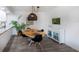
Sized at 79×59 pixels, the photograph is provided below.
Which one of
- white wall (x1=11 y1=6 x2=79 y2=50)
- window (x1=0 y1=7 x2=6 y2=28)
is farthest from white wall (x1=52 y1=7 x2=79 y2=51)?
window (x1=0 y1=7 x2=6 y2=28)

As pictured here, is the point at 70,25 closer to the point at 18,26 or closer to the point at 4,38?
the point at 18,26

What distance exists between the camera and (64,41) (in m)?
1.42

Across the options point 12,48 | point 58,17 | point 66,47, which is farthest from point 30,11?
point 66,47

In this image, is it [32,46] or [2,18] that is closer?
[2,18]

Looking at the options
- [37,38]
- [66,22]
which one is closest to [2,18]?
[37,38]

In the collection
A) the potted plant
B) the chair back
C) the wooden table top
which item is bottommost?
the chair back

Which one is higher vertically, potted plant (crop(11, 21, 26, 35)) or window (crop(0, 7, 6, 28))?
window (crop(0, 7, 6, 28))

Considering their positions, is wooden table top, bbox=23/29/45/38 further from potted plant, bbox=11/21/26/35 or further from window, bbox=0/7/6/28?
window, bbox=0/7/6/28

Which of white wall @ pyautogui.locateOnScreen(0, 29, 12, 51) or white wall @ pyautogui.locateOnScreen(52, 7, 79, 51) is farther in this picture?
white wall @ pyautogui.locateOnScreen(52, 7, 79, 51)

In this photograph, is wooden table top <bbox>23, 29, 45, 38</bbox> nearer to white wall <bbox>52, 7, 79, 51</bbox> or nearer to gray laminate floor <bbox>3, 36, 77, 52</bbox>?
gray laminate floor <bbox>3, 36, 77, 52</bbox>
